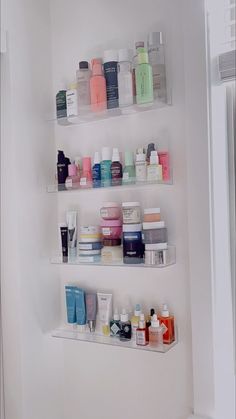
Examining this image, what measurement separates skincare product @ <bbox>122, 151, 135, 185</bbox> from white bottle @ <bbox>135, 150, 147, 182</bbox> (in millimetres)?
25

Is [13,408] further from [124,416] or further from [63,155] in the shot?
[63,155]

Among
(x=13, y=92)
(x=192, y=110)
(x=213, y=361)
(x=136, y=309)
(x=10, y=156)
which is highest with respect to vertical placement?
(x=13, y=92)

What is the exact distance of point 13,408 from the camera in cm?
141

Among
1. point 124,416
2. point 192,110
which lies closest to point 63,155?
point 192,110

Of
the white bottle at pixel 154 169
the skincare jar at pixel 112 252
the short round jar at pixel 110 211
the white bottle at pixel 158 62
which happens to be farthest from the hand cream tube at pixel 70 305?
the white bottle at pixel 158 62

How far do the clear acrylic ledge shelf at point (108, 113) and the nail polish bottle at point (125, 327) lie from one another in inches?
28.5

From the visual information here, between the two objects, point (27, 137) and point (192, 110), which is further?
point (27, 137)

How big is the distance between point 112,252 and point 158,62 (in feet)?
2.19

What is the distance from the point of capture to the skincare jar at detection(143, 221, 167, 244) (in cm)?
128

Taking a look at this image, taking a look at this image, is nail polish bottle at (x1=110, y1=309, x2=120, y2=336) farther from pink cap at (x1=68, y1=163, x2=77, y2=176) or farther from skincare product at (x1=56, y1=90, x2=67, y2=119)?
skincare product at (x1=56, y1=90, x2=67, y2=119)

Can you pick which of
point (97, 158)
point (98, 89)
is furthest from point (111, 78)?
point (97, 158)

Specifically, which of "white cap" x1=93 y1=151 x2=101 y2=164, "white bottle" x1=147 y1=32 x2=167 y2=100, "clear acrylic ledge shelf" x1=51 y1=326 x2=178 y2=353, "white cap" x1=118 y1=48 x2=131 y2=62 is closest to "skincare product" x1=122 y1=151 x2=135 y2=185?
"white cap" x1=93 y1=151 x2=101 y2=164

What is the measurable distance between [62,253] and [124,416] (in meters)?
0.65

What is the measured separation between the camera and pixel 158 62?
130 cm
